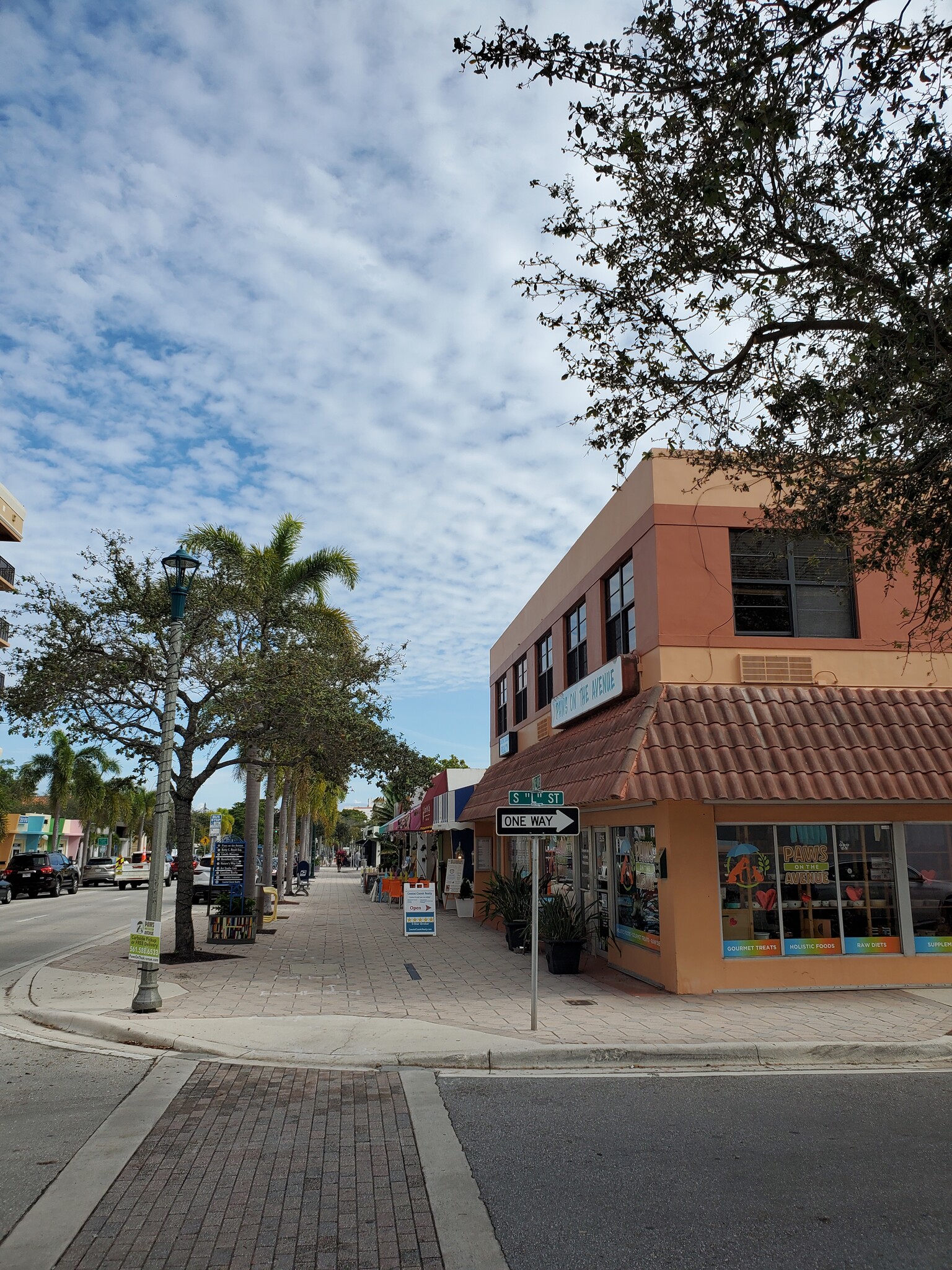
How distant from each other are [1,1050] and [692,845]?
818 cm

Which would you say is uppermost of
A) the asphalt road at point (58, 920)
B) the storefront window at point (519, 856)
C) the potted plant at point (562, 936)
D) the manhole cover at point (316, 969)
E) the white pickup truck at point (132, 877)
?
the storefront window at point (519, 856)

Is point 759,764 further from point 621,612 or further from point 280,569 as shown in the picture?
point 280,569

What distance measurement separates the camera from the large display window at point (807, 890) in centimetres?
1245

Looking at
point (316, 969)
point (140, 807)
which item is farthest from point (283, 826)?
point (140, 807)

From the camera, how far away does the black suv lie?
3791 centimetres

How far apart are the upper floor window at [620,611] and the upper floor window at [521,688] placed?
6530mm

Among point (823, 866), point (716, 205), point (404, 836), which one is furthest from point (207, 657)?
point (404, 836)

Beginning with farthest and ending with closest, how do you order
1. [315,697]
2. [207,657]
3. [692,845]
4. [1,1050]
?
[207,657]
[315,697]
[692,845]
[1,1050]

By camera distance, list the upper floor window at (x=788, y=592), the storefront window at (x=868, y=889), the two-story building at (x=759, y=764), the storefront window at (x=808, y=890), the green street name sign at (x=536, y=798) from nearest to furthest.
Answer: the green street name sign at (x=536, y=798), the two-story building at (x=759, y=764), the storefront window at (x=808, y=890), the storefront window at (x=868, y=889), the upper floor window at (x=788, y=592)

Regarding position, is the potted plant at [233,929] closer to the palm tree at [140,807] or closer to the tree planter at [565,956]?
the tree planter at [565,956]

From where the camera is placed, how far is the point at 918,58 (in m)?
6.70

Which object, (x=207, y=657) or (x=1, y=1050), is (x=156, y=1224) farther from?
(x=207, y=657)

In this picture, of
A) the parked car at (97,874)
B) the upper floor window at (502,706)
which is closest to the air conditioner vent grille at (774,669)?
the upper floor window at (502,706)

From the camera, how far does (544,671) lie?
69.9 ft
